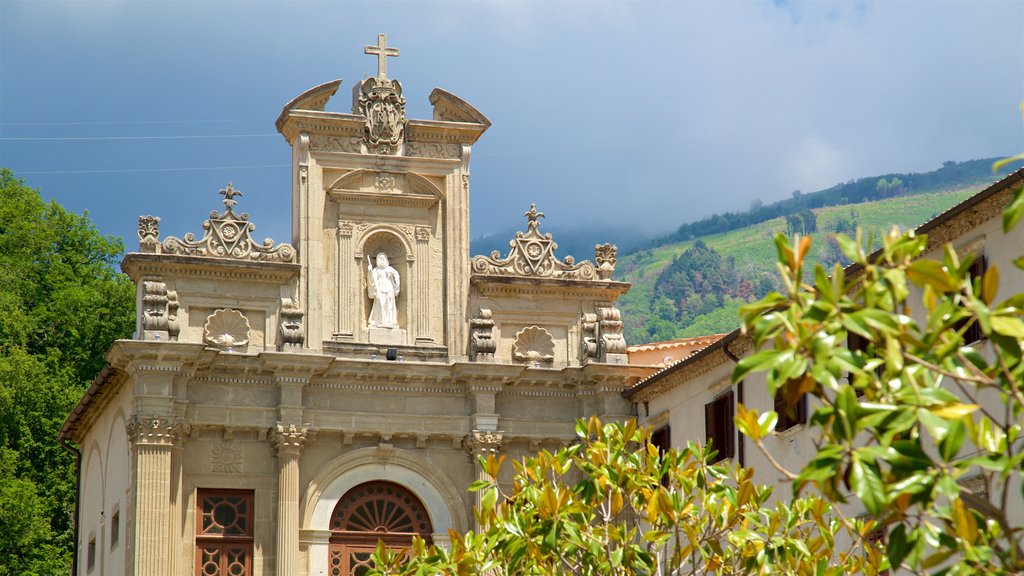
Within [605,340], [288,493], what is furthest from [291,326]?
[605,340]

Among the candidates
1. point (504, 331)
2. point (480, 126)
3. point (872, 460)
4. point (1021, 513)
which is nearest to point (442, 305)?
point (504, 331)

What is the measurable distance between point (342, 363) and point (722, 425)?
767 cm

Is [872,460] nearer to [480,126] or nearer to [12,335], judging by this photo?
[480,126]

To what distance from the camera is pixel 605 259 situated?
39938 millimetres

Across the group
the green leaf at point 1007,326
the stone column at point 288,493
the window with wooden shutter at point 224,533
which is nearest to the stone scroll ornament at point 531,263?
the stone column at point 288,493

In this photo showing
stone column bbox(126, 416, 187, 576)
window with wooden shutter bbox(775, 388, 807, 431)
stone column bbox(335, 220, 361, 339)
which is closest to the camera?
window with wooden shutter bbox(775, 388, 807, 431)

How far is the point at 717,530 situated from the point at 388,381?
15.7 metres

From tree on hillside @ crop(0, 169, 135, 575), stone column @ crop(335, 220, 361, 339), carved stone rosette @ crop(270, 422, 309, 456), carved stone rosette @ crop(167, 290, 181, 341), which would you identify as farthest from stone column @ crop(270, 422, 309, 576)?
tree on hillside @ crop(0, 169, 135, 575)

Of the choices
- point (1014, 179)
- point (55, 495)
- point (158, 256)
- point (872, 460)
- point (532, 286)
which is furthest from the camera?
point (55, 495)

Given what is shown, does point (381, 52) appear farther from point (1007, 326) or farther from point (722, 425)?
point (1007, 326)

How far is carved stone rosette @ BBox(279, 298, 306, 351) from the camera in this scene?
121 ft

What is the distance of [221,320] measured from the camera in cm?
3697

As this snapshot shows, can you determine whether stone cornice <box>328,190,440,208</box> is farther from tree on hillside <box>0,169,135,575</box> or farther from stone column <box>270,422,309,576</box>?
tree on hillside <box>0,169,135,575</box>

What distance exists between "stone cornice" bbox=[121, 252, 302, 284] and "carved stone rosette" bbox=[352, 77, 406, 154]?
3192 millimetres
